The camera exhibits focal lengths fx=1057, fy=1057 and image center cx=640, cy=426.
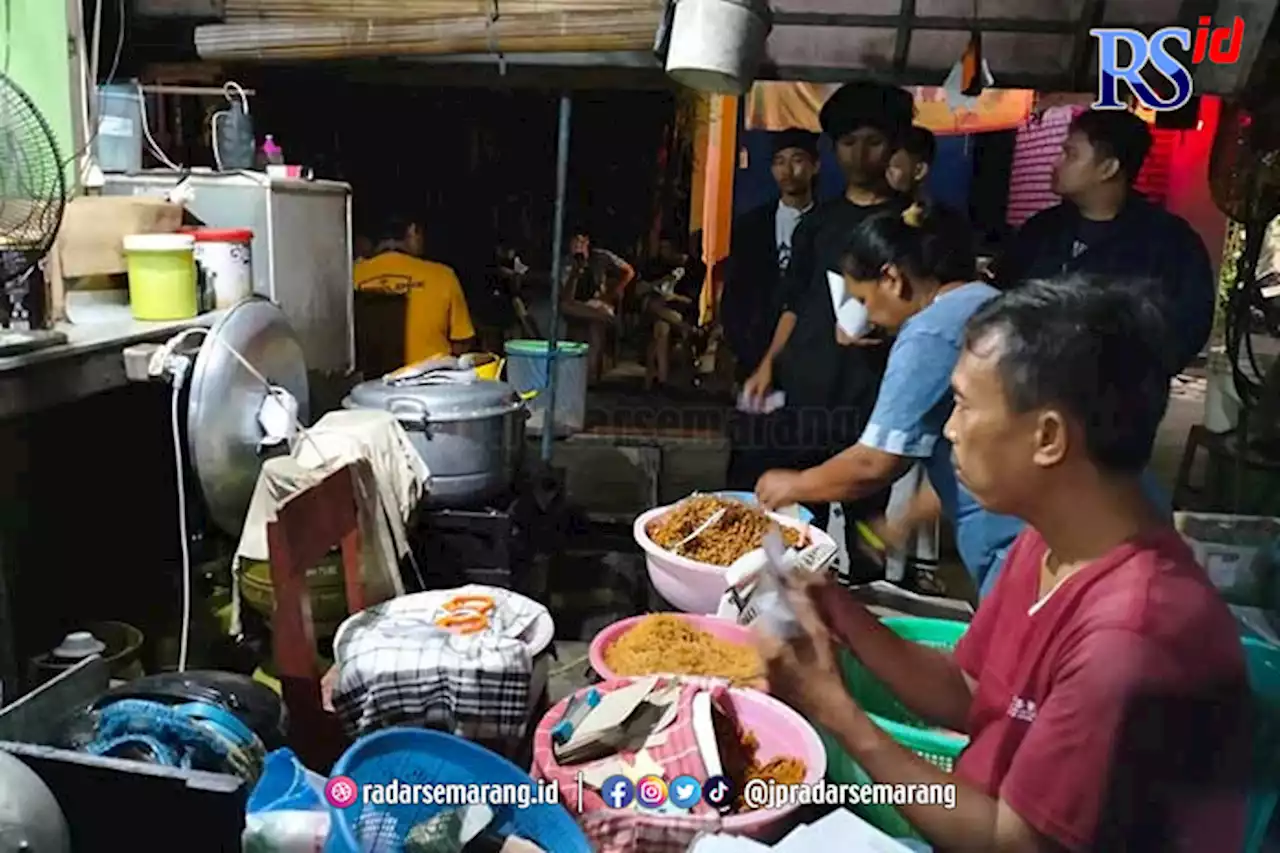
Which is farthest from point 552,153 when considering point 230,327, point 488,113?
point 230,327

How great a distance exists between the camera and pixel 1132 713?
3.59 ft

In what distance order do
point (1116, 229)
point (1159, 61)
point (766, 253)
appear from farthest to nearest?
1. point (766, 253)
2. point (1159, 61)
3. point (1116, 229)

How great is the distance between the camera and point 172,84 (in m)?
3.65

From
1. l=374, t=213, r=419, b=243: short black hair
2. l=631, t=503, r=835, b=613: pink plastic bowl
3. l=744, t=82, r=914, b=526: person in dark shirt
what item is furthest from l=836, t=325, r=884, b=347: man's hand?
l=374, t=213, r=419, b=243: short black hair

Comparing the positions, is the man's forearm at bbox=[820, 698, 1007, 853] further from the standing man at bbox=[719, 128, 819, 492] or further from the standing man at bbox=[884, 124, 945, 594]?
the standing man at bbox=[719, 128, 819, 492]

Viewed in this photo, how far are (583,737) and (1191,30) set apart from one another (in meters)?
2.38

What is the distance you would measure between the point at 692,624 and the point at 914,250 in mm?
873

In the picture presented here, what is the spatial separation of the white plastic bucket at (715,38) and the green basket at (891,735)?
63.0 inches

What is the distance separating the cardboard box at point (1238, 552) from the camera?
1285mm

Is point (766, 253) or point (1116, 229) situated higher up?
point (1116, 229)

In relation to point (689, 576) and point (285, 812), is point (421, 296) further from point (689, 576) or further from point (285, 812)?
point (285, 812)

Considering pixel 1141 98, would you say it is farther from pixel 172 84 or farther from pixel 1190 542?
pixel 172 84

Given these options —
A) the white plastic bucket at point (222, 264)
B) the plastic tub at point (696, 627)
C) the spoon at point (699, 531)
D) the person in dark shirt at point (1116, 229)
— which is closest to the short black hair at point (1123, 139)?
the person in dark shirt at point (1116, 229)

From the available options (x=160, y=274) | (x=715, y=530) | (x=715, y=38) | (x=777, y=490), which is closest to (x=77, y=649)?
(x=160, y=274)
